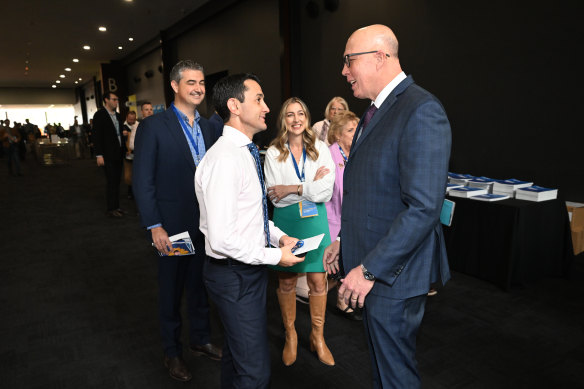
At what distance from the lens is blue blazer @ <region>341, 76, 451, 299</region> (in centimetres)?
106

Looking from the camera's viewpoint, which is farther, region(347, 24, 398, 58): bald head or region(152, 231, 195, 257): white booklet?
region(152, 231, 195, 257): white booklet

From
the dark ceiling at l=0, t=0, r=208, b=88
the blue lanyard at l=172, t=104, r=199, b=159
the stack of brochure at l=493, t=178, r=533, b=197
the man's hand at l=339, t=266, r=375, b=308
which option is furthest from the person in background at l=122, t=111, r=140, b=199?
the man's hand at l=339, t=266, r=375, b=308

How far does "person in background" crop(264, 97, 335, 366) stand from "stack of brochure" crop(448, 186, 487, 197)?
1.62 m

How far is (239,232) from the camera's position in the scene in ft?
4.35

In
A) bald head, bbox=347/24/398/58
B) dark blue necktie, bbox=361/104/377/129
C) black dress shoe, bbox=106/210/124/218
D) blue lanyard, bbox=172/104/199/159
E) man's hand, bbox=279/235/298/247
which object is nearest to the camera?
bald head, bbox=347/24/398/58

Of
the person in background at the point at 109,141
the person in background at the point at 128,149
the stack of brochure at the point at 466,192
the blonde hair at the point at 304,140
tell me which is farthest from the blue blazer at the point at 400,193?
the person in background at the point at 128,149

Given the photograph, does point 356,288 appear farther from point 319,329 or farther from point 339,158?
point 339,158

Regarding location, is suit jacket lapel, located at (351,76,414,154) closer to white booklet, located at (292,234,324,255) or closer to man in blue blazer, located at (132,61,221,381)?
white booklet, located at (292,234,324,255)

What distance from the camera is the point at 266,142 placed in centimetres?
743

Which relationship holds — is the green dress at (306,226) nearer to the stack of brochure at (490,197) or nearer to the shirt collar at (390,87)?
the shirt collar at (390,87)

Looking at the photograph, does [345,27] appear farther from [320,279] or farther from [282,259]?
[282,259]

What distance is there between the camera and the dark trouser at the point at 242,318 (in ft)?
4.40

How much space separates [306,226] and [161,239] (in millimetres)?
819

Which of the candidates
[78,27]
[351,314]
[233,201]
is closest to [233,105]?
[233,201]
